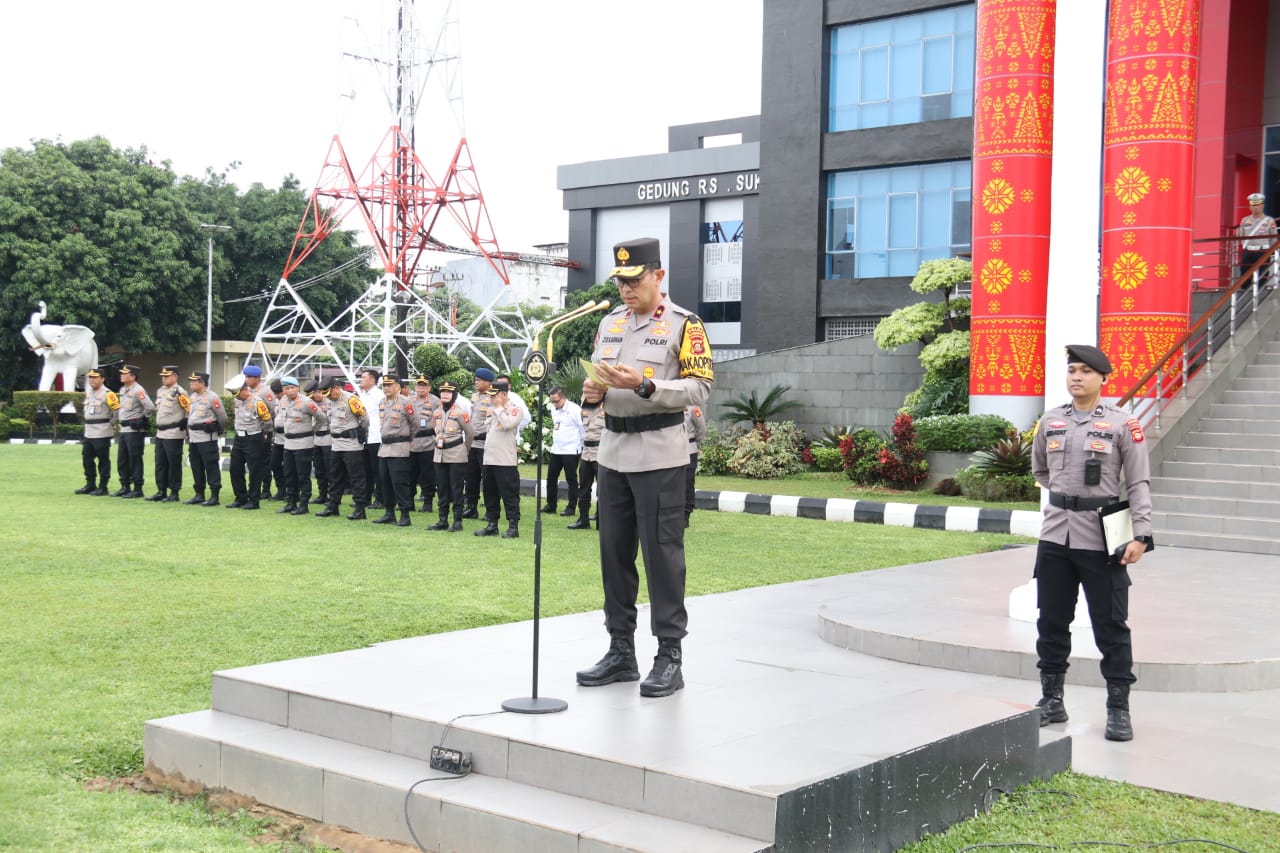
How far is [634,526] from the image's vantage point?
5.43 metres

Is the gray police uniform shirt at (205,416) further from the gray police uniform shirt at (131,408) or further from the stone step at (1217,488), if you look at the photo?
the stone step at (1217,488)

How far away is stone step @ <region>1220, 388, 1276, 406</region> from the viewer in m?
14.3

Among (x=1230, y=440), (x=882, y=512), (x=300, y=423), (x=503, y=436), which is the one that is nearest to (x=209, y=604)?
(x=503, y=436)

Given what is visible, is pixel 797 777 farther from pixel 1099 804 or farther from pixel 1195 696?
pixel 1195 696

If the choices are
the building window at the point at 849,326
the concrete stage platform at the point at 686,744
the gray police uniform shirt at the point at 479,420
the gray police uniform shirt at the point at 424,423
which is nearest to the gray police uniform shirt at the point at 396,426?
the gray police uniform shirt at the point at 424,423

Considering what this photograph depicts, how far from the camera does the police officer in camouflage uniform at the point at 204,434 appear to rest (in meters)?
15.8

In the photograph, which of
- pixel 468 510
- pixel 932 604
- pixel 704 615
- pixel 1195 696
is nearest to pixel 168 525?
pixel 468 510

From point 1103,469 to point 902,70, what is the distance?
897 inches

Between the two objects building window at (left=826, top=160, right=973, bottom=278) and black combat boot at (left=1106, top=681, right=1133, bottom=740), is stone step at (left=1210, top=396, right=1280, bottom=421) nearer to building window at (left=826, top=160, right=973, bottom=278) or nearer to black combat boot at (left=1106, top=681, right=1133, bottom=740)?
black combat boot at (left=1106, top=681, right=1133, bottom=740)

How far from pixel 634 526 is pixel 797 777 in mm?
1772

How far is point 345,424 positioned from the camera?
1472 cm

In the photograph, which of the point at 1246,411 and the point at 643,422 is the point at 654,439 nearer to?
the point at 643,422

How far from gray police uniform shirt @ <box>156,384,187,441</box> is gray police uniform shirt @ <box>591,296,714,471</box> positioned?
41.3ft

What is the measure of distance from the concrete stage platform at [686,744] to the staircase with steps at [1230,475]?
5512 mm
